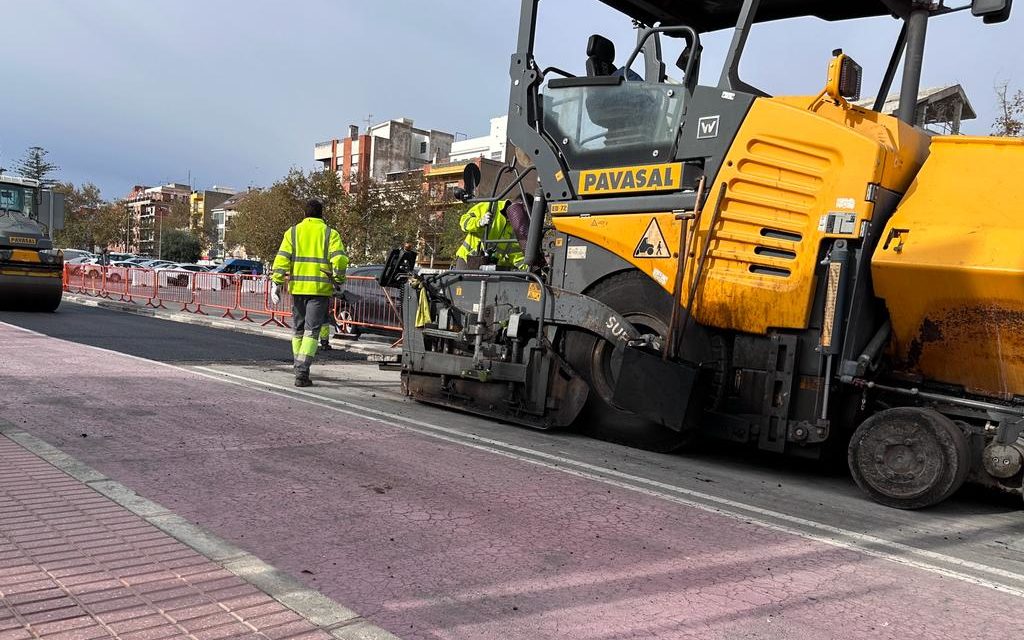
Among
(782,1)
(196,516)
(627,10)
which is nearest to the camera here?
(196,516)

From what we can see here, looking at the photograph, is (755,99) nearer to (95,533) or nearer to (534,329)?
(534,329)

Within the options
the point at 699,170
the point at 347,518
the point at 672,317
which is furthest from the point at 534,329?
the point at 347,518

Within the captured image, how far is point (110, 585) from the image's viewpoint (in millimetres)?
2740

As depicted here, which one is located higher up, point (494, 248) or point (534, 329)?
point (494, 248)

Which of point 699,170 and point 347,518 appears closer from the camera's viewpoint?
point 347,518

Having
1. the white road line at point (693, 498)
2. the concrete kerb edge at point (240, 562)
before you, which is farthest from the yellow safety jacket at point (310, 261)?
the concrete kerb edge at point (240, 562)

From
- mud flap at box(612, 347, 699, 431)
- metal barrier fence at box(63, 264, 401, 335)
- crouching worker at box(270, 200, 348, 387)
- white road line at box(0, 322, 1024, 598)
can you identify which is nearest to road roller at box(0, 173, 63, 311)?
metal barrier fence at box(63, 264, 401, 335)

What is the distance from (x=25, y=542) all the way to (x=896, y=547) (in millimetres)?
3958

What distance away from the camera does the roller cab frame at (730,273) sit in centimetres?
455

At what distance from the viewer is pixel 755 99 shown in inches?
200

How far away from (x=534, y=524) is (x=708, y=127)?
305cm

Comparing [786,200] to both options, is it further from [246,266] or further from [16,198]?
[246,266]

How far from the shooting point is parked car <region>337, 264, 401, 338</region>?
13225 millimetres

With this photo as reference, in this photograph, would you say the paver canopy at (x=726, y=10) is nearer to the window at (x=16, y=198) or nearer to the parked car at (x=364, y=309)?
the parked car at (x=364, y=309)
